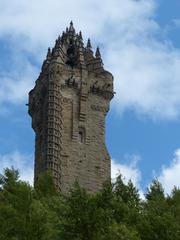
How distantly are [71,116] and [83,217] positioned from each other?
3504 centimetres

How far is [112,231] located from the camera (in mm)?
34031

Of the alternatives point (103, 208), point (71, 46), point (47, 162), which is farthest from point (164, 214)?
point (71, 46)

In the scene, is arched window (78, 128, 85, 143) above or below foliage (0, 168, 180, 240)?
above

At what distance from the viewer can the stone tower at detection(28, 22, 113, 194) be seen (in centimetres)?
6788

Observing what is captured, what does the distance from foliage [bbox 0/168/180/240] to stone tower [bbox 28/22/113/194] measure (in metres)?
25.2

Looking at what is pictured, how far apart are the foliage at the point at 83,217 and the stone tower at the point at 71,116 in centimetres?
2522

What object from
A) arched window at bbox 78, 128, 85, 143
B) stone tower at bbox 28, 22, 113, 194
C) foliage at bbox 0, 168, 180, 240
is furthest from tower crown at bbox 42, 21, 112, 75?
foliage at bbox 0, 168, 180, 240

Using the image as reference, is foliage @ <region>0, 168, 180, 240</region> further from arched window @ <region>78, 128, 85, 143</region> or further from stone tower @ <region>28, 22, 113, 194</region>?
arched window @ <region>78, 128, 85, 143</region>

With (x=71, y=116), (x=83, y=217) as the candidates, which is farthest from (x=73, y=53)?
(x=83, y=217)

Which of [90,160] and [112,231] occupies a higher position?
[90,160]

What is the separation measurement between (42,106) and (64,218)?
3544 cm

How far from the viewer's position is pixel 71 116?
Result: 233 feet

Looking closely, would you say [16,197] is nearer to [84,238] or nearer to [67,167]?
[84,238]

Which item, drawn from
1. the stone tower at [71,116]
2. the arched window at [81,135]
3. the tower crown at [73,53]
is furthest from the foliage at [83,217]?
the tower crown at [73,53]
